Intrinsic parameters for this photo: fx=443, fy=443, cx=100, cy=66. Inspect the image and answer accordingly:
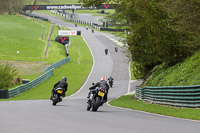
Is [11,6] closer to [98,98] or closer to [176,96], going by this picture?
[176,96]

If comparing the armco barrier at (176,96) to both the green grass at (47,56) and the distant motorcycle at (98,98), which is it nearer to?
the distant motorcycle at (98,98)

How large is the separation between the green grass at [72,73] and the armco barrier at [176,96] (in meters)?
14.8

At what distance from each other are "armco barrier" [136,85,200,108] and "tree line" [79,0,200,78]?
3.32 meters

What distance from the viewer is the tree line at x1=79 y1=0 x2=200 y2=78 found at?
21.2 m

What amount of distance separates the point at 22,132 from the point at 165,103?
1232 centimetres

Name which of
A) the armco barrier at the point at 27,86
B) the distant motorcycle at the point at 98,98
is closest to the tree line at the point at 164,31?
the distant motorcycle at the point at 98,98

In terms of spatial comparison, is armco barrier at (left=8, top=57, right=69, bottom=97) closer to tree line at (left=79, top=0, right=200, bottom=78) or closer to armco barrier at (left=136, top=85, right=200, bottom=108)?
tree line at (left=79, top=0, right=200, bottom=78)

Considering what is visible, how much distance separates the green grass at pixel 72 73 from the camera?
39.3 metres

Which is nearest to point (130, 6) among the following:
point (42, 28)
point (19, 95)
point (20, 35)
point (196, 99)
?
point (19, 95)

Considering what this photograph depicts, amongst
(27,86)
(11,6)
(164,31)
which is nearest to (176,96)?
(164,31)

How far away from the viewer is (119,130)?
10.2 m

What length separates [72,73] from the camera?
56.7 m

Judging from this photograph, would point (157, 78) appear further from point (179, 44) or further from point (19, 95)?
point (19, 95)

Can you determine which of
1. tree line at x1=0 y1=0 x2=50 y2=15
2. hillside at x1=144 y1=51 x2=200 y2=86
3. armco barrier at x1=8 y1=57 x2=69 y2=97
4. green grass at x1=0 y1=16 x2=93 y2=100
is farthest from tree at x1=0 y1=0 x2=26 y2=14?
hillside at x1=144 y1=51 x2=200 y2=86
